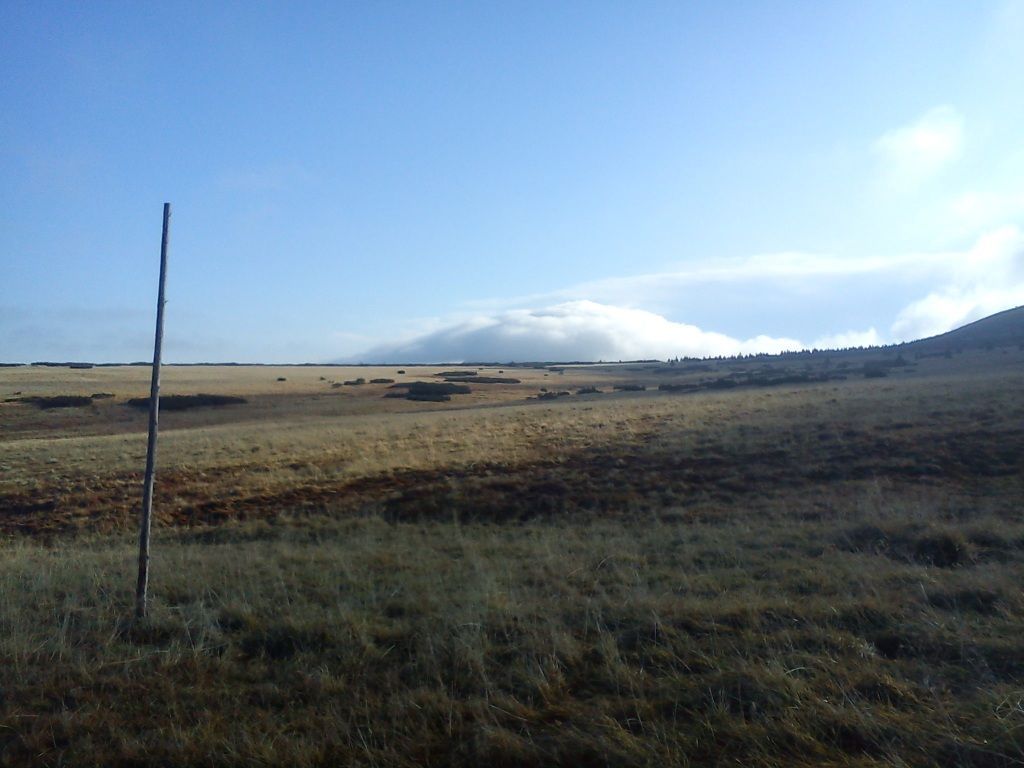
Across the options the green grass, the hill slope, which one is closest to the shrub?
the green grass

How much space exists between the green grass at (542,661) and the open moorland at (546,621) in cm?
3

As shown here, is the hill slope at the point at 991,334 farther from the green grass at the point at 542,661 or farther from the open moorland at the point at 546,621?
the green grass at the point at 542,661

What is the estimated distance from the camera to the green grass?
4.49m

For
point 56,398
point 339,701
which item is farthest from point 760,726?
point 56,398

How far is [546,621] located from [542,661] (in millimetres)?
906

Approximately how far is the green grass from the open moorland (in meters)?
0.03

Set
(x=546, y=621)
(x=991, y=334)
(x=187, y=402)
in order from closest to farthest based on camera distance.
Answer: (x=546, y=621), (x=187, y=402), (x=991, y=334)

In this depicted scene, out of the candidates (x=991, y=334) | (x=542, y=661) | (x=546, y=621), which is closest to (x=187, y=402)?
(x=546, y=621)

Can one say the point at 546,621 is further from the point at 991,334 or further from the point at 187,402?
the point at 991,334

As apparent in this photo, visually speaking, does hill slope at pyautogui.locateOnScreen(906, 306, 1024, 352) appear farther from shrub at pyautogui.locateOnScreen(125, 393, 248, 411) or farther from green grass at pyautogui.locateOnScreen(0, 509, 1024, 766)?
green grass at pyautogui.locateOnScreen(0, 509, 1024, 766)

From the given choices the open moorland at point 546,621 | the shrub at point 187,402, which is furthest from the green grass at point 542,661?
the shrub at point 187,402

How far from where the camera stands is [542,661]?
5730 millimetres

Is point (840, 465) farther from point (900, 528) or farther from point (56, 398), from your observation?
point (56, 398)

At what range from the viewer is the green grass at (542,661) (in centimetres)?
449
